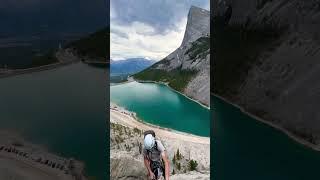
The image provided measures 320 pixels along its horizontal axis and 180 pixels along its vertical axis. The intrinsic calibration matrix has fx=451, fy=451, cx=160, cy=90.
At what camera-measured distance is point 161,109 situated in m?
6.24

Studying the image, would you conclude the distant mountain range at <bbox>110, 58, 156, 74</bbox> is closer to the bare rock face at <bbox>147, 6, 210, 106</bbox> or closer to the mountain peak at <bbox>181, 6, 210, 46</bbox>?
the bare rock face at <bbox>147, 6, 210, 106</bbox>

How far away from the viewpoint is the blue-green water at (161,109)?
6074 mm

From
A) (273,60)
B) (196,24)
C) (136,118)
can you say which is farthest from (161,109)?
(273,60)

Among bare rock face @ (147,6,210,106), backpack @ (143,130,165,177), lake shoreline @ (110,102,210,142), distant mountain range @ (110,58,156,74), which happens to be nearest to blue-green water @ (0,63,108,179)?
distant mountain range @ (110,58,156,74)

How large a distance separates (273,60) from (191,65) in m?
1.13

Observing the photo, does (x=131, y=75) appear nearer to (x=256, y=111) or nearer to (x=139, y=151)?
(x=139, y=151)

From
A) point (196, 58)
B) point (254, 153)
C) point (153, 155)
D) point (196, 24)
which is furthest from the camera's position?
point (196, 58)

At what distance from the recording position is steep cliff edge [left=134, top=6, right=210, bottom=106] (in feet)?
20.4

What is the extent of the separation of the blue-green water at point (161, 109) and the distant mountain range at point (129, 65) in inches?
7.6

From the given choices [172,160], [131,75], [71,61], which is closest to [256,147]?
[172,160]

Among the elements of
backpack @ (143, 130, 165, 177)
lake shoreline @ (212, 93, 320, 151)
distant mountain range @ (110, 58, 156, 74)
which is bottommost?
backpack @ (143, 130, 165, 177)

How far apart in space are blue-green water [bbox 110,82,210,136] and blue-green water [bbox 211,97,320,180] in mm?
211

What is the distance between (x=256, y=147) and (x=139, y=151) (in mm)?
1543

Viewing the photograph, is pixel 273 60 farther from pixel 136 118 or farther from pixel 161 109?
pixel 136 118
